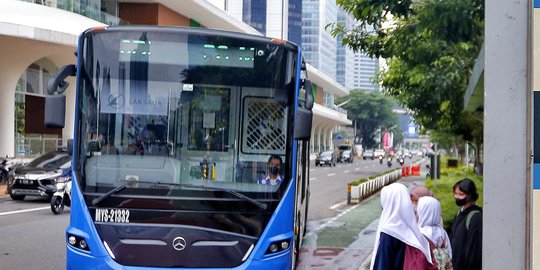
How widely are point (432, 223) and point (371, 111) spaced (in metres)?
101

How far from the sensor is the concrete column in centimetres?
469

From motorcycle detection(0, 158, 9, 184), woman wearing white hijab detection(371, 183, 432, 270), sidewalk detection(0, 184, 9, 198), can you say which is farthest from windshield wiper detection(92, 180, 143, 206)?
motorcycle detection(0, 158, 9, 184)

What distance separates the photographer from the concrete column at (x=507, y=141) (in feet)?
15.4

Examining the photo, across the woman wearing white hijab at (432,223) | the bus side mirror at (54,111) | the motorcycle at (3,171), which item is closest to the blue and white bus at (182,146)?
the bus side mirror at (54,111)

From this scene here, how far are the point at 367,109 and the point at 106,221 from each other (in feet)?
327

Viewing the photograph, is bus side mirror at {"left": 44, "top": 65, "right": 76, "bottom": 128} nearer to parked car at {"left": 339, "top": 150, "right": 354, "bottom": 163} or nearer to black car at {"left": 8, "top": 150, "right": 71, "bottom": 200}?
black car at {"left": 8, "top": 150, "right": 71, "bottom": 200}

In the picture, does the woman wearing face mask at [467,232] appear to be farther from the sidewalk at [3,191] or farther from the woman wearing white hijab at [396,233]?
the sidewalk at [3,191]

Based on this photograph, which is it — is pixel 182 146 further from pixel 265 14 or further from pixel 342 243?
pixel 265 14

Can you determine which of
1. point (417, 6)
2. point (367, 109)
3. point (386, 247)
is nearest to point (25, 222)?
point (417, 6)

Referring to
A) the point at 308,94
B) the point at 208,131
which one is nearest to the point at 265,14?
the point at 308,94

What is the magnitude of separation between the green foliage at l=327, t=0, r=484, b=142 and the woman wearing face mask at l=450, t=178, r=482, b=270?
175 inches

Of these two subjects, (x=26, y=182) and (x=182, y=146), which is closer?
(x=182, y=146)

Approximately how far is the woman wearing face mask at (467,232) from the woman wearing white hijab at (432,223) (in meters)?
0.09

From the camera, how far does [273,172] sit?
298 inches
